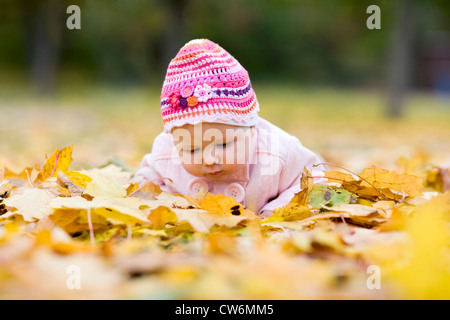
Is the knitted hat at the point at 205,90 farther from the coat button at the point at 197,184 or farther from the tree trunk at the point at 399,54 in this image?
the tree trunk at the point at 399,54

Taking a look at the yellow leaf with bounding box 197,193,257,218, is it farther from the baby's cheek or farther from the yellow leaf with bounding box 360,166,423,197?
the yellow leaf with bounding box 360,166,423,197

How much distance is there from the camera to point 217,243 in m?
1.27

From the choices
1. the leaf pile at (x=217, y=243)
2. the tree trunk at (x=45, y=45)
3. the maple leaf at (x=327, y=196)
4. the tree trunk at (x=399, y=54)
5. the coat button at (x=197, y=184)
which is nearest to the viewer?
the leaf pile at (x=217, y=243)

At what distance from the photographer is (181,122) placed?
1.91m

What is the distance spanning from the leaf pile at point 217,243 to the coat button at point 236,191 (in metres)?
0.17

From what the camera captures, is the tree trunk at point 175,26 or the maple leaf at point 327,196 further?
the tree trunk at point 175,26

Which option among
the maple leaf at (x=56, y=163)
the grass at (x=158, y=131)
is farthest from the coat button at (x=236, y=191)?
the grass at (x=158, y=131)

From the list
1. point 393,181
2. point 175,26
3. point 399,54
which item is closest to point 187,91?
point 393,181

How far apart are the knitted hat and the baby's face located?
28 mm

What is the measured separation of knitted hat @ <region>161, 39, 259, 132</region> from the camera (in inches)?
74.8

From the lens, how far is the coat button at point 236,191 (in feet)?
6.79

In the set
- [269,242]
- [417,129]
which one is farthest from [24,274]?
[417,129]

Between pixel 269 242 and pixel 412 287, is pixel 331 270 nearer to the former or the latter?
pixel 412 287
